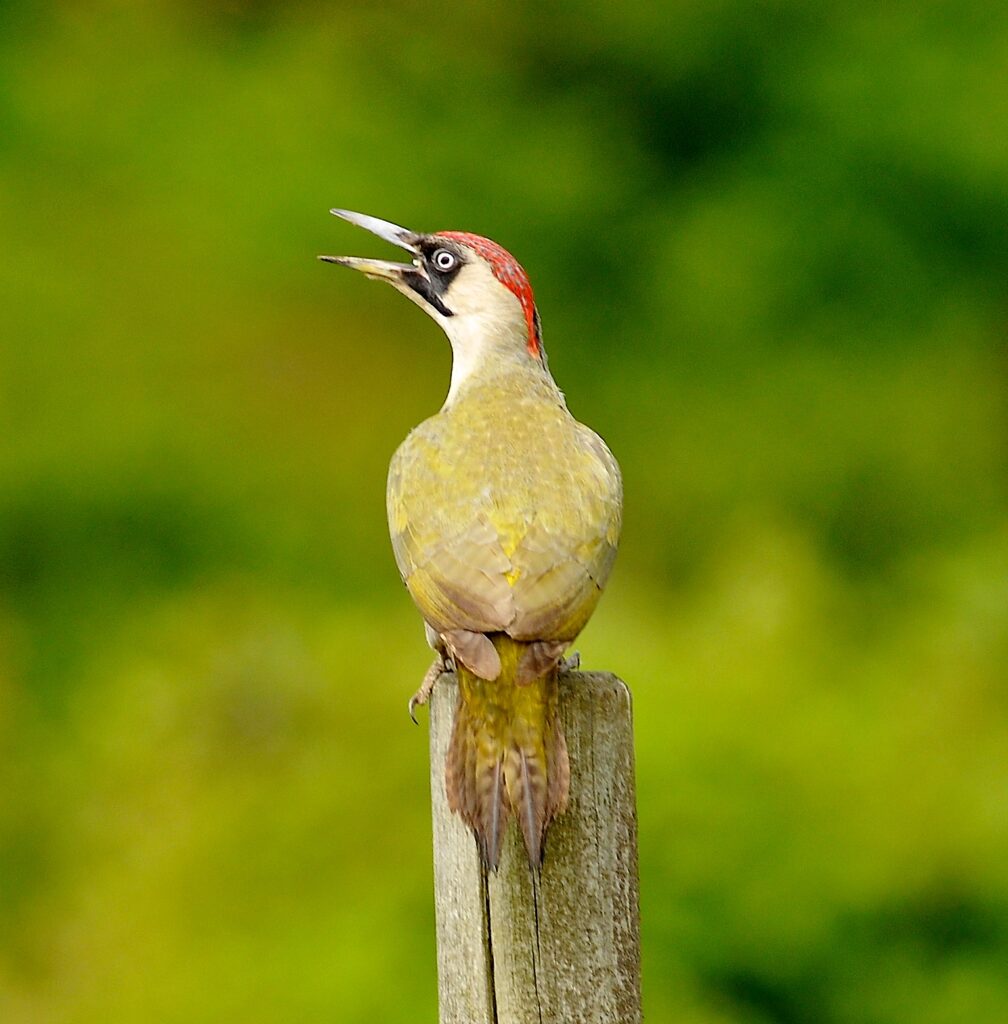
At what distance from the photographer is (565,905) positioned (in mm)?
2355

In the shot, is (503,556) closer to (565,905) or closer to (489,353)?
(565,905)

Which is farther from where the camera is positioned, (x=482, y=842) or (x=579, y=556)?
(x=579, y=556)

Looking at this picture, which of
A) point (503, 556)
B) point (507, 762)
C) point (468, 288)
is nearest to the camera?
point (507, 762)

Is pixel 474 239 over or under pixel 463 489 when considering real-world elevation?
over

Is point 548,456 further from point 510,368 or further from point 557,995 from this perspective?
point 557,995

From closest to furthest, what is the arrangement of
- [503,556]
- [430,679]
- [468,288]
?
[503,556], [430,679], [468,288]

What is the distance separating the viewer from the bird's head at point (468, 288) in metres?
3.77

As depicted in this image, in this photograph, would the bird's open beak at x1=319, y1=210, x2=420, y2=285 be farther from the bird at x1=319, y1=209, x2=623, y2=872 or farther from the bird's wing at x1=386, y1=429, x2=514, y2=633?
the bird's wing at x1=386, y1=429, x2=514, y2=633

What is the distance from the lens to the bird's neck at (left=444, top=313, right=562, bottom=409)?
3.66 meters

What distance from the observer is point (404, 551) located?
287 centimetres

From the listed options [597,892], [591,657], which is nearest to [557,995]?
[597,892]

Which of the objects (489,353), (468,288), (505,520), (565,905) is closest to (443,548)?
(505,520)

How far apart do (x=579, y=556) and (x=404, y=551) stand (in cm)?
32

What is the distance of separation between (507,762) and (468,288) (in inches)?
66.7
